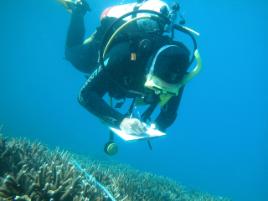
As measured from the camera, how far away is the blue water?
5419 cm

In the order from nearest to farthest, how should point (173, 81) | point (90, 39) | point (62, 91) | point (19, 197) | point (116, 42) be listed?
point (19, 197) → point (173, 81) → point (116, 42) → point (90, 39) → point (62, 91)

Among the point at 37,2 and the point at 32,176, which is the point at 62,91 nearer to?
the point at 37,2

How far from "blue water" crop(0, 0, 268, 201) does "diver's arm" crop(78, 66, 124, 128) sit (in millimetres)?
41930

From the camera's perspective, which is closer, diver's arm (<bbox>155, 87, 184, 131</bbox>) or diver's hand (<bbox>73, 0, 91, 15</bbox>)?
diver's arm (<bbox>155, 87, 184, 131</bbox>)

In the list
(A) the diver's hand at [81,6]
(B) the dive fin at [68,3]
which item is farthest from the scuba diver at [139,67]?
(B) the dive fin at [68,3]

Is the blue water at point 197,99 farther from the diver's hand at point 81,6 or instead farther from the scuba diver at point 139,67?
the scuba diver at point 139,67

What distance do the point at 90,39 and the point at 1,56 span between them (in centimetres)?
13644

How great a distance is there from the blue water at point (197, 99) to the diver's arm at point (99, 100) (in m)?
41.9

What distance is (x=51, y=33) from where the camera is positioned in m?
93.9

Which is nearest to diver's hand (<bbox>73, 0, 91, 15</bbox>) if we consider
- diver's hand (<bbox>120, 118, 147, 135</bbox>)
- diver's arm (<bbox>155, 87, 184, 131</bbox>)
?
diver's arm (<bbox>155, 87, 184, 131</bbox>)

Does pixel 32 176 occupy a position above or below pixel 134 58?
below

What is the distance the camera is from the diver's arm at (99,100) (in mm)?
5359

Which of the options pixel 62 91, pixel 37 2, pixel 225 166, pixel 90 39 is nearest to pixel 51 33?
pixel 62 91

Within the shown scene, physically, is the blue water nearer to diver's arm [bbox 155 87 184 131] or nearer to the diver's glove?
the diver's glove
